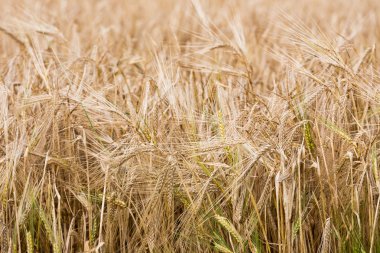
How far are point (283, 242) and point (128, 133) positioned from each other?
0.46m

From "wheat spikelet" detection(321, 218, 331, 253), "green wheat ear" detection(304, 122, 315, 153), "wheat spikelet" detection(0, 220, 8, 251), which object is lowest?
"wheat spikelet" detection(321, 218, 331, 253)

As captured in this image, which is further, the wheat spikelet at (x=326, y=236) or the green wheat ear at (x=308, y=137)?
the green wheat ear at (x=308, y=137)

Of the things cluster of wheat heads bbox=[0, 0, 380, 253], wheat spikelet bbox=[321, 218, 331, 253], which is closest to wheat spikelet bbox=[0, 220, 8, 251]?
cluster of wheat heads bbox=[0, 0, 380, 253]

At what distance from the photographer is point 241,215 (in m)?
1.58

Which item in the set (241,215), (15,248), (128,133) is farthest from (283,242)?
(15,248)

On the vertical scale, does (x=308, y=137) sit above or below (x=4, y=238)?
above

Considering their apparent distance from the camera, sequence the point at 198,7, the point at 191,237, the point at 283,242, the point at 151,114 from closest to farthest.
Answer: the point at 283,242, the point at 191,237, the point at 151,114, the point at 198,7

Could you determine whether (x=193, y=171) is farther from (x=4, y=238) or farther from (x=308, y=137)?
(x=4, y=238)

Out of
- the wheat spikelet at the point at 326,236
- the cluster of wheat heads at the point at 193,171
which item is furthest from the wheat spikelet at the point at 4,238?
the wheat spikelet at the point at 326,236

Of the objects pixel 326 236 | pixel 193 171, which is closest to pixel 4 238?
pixel 193 171

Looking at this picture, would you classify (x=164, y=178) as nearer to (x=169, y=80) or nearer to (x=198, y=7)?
(x=169, y=80)

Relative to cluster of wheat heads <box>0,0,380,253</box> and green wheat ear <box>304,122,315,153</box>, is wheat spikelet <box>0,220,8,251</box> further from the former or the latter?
green wheat ear <box>304,122,315,153</box>

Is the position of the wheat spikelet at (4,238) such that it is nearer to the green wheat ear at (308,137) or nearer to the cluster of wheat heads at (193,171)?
the cluster of wheat heads at (193,171)

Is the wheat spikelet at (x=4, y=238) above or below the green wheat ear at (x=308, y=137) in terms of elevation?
below
